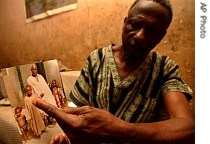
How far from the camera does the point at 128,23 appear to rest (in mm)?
599

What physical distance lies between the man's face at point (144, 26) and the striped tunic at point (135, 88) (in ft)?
0.19

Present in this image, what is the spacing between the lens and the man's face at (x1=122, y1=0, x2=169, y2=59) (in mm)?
561

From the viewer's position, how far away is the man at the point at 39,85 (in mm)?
594

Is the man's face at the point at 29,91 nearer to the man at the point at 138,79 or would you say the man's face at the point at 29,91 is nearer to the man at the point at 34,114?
the man at the point at 34,114

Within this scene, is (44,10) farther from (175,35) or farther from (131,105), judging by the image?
(131,105)

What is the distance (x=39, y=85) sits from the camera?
0.60m

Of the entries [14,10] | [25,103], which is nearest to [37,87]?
[25,103]

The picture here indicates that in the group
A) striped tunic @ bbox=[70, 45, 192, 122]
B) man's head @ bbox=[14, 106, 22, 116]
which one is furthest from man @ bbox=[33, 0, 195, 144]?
man's head @ bbox=[14, 106, 22, 116]

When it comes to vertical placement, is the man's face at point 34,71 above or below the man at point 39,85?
above

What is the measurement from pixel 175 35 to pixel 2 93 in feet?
2.72

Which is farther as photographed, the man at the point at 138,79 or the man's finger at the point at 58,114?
the man at the point at 138,79

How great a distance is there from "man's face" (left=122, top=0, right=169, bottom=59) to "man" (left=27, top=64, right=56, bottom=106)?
0.21 m

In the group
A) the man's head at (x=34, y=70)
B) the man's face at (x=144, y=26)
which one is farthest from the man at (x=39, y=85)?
the man's face at (x=144, y=26)

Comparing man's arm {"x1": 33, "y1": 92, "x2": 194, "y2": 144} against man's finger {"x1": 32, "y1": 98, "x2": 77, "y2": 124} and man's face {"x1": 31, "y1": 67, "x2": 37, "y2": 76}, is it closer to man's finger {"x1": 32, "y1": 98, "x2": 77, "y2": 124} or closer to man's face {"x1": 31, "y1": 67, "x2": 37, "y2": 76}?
man's finger {"x1": 32, "y1": 98, "x2": 77, "y2": 124}
